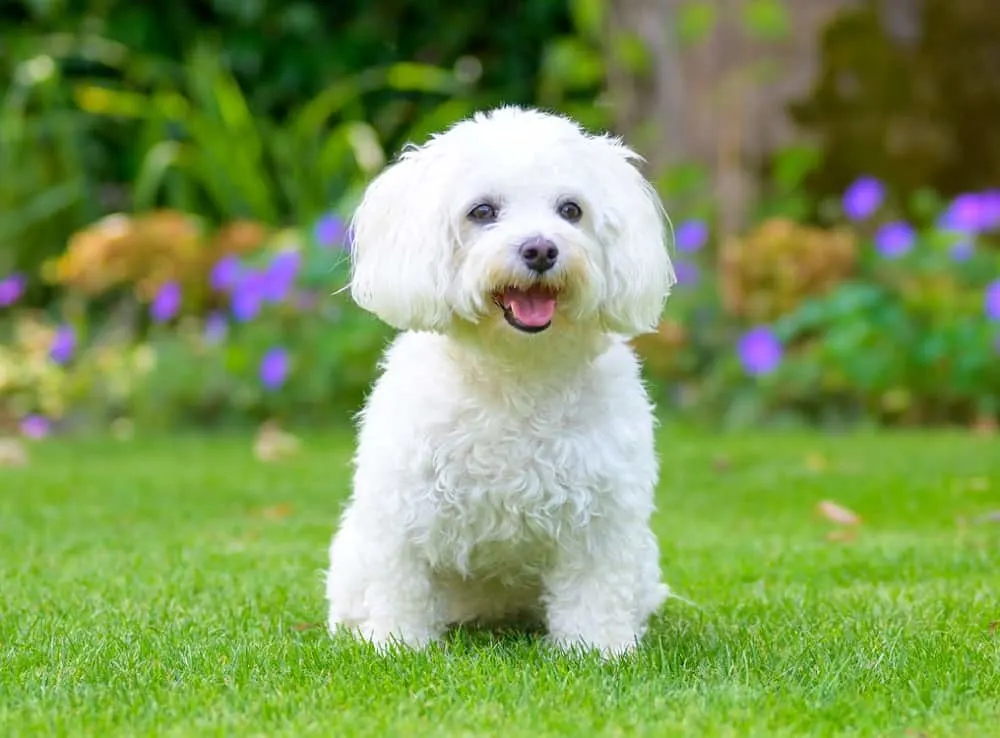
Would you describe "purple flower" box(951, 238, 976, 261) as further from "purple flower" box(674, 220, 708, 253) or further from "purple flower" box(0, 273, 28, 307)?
"purple flower" box(0, 273, 28, 307)

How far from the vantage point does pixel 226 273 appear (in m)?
8.66

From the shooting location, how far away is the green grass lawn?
9.42ft

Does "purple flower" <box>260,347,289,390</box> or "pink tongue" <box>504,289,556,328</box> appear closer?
→ "pink tongue" <box>504,289,556,328</box>

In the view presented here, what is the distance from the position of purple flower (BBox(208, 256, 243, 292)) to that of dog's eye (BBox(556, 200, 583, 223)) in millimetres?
5324

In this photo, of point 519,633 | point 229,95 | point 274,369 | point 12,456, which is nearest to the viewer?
point 519,633

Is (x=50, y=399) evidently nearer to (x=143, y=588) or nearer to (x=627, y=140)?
(x=627, y=140)

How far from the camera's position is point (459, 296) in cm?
340

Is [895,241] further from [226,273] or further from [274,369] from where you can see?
Answer: [226,273]

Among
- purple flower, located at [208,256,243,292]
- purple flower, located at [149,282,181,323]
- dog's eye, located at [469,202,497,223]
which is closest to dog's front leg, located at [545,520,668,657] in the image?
dog's eye, located at [469,202,497,223]

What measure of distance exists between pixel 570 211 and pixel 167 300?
221 inches

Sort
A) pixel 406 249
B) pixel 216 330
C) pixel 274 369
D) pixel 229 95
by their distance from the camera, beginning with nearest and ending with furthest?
pixel 406 249, pixel 274 369, pixel 216 330, pixel 229 95

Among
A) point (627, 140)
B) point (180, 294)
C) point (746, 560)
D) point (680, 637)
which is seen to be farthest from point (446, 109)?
point (680, 637)

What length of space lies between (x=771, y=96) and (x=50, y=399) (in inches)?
165

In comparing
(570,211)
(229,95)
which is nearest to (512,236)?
(570,211)
